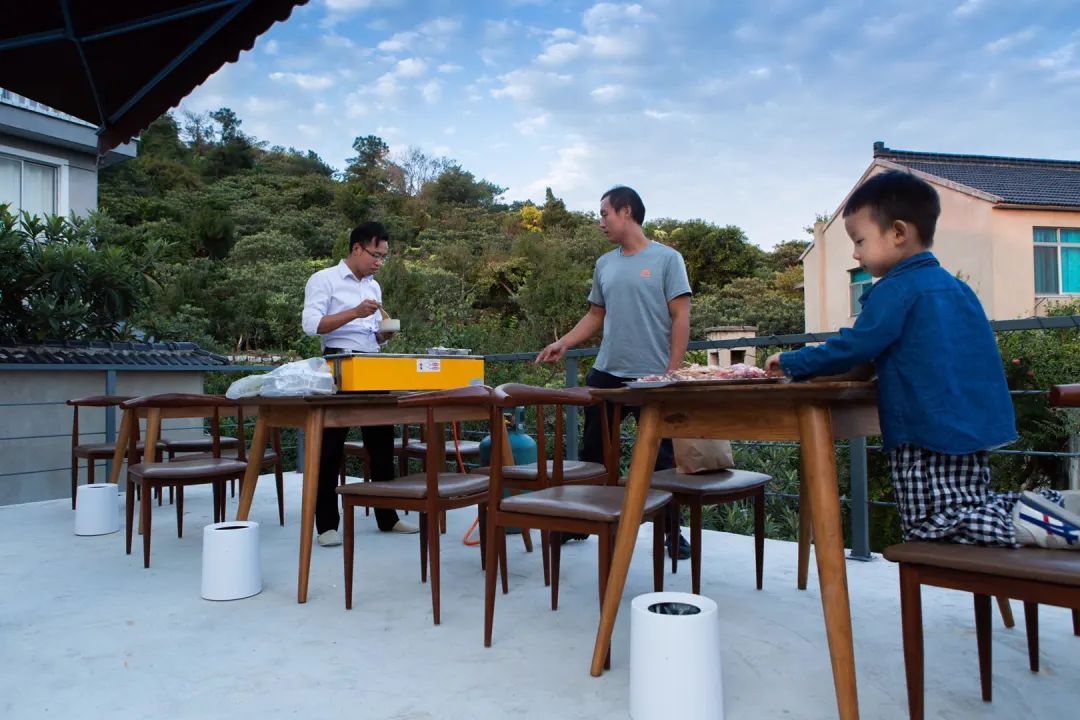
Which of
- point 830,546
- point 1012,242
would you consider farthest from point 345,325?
point 1012,242

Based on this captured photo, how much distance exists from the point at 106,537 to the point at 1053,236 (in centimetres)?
1755

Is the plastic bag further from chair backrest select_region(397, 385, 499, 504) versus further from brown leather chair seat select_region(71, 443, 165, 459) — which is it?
brown leather chair seat select_region(71, 443, 165, 459)

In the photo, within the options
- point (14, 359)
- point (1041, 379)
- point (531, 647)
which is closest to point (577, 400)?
point (531, 647)

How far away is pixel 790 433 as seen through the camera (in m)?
1.60

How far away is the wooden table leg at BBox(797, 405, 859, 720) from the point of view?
57.1 inches

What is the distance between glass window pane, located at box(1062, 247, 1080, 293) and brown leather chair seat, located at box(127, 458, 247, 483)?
664 inches

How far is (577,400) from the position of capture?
2.51m

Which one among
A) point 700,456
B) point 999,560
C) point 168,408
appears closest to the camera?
point 999,560

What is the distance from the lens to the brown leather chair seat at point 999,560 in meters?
1.18

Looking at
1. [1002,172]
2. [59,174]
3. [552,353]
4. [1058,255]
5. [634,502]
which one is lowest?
[634,502]

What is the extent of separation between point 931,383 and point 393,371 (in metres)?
2.03

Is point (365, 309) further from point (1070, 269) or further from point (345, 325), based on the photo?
point (1070, 269)

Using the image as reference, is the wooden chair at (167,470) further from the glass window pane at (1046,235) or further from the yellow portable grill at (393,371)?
the glass window pane at (1046,235)

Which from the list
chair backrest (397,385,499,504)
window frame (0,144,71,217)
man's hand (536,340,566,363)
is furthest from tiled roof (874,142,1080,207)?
window frame (0,144,71,217)
